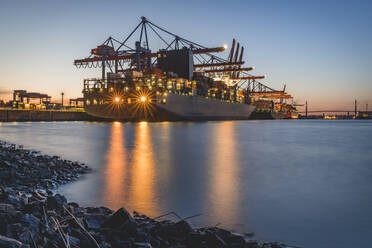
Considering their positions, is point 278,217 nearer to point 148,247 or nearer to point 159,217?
point 159,217

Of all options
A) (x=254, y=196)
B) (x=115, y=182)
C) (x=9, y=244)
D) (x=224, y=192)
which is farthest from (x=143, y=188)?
(x=9, y=244)

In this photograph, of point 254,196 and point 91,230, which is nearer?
point 91,230

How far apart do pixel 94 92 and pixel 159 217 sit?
5844cm

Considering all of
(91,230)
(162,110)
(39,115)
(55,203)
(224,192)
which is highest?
(162,110)

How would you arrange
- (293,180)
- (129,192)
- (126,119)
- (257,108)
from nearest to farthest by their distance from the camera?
(129,192) → (293,180) → (126,119) → (257,108)

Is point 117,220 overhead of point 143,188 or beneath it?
overhead

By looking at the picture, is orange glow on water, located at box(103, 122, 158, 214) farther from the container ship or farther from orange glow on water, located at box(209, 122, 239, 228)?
the container ship

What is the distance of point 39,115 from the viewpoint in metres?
72.3

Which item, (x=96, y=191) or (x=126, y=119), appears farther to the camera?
(x=126, y=119)

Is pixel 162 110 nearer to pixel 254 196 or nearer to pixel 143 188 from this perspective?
pixel 143 188

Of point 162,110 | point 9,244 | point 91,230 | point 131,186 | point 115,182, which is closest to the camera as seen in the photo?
point 9,244

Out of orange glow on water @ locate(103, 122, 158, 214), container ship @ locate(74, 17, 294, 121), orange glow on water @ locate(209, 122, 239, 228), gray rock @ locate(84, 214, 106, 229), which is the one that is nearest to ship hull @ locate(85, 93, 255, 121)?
container ship @ locate(74, 17, 294, 121)

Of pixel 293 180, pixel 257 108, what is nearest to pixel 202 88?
pixel 257 108

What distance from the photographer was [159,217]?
369cm
